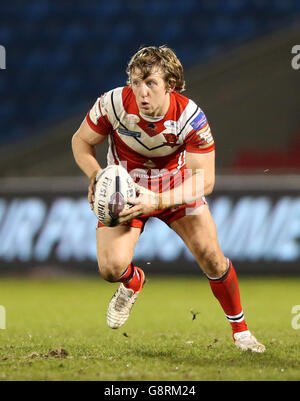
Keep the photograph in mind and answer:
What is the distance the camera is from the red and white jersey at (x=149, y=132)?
475 centimetres

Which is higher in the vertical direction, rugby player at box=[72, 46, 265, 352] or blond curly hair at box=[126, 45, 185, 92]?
blond curly hair at box=[126, 45, 185, 92]

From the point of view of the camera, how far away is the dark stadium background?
31.5ft

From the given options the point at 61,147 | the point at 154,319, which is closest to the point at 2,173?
the point at 61,147

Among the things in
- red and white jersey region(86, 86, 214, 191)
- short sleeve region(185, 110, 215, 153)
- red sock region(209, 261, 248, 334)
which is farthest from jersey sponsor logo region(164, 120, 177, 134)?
red sock region(209, 261, 248, 334)

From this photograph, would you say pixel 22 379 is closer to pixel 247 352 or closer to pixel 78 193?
pixel 247 352

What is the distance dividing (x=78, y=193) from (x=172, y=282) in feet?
5.50

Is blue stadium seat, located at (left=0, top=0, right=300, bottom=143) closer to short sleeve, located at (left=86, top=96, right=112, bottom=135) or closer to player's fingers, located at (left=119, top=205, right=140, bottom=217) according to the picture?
short sleeve, located at (left=86, top=96, right=112, bottom=135)

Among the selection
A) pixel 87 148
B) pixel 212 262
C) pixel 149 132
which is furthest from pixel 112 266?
pixel 149 132

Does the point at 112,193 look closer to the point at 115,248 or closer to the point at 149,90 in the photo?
the point at 115,248

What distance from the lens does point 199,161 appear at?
4723 millimetres

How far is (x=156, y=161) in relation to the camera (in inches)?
198

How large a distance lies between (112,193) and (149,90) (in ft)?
2.16

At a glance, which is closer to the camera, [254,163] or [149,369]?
[149,369]

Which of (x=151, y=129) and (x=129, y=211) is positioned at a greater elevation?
(x=151, y=129)
